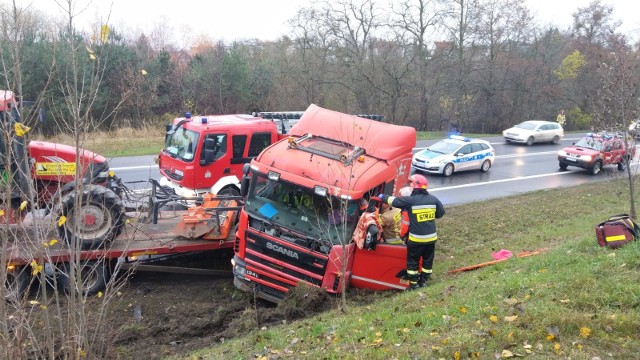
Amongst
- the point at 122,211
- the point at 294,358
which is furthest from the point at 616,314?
the point at 122,211

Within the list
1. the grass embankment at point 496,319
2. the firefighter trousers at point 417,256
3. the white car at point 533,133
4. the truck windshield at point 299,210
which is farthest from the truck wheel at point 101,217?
the white car at point 533,133

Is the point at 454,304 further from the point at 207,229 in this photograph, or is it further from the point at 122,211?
the point at 122,211

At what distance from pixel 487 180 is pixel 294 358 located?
1666 cm

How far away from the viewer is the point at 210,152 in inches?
483

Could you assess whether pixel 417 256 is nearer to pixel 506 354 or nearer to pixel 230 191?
pixel 506 354

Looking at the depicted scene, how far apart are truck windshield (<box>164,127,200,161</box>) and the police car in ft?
36.1

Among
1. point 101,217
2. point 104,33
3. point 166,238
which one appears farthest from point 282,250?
point 104,33

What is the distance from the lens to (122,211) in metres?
8.65

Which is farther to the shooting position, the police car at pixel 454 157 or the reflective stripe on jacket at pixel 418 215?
the police car at pixel 454 157

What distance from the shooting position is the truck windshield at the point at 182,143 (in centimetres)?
1240

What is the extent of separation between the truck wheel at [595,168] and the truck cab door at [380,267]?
58.9 feet

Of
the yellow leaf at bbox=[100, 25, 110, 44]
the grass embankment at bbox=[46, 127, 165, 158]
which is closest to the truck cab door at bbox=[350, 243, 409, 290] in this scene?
the yellow leaf at bbox=[100, 25, 110, 44]

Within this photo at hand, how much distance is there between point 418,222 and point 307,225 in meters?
1.68

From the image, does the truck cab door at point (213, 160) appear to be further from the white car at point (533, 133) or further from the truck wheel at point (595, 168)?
the white car at point (533, 133)
